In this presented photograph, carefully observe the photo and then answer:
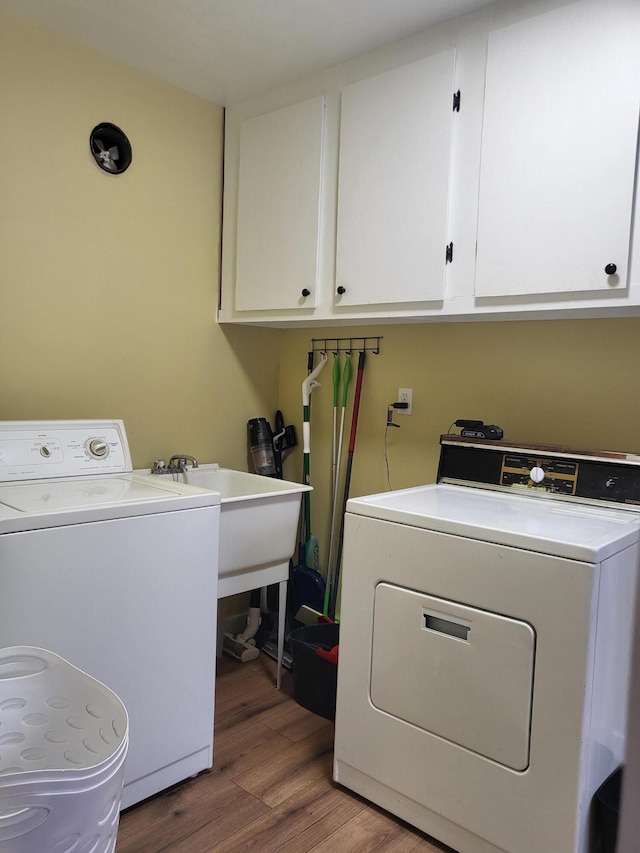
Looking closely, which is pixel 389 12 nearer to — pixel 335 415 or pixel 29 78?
pixel 29 78

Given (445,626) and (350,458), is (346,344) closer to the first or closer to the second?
(350,458)

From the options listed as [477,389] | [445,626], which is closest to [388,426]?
[477,389]

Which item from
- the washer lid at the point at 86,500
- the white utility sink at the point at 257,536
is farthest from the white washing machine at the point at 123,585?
the white utility sink at the point at 257,536

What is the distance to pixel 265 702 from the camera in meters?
2.39

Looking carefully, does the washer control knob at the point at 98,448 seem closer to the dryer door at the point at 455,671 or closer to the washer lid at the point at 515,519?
the washer lid at the point at 515,519

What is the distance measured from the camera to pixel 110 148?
237 centimetres

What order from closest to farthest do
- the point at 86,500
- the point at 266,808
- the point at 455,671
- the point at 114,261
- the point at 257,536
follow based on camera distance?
the point at 455,671 → the point at 86,500 → the point at 266,808 → the point at 257,536 → the point at 114,261

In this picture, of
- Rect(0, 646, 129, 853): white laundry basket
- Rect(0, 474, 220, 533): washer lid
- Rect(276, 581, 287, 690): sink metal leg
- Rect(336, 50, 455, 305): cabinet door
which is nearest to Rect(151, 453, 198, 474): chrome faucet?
Rect(0, 474, 220, 533): washer lid

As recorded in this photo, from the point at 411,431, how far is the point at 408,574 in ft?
3.08

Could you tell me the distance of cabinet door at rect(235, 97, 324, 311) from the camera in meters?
2.35

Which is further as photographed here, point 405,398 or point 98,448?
point 405,398

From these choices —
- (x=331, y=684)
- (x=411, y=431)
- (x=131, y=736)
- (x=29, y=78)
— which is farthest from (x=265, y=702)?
(x=29, y=78)

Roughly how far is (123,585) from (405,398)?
1350mm

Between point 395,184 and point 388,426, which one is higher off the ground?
point 395,184
